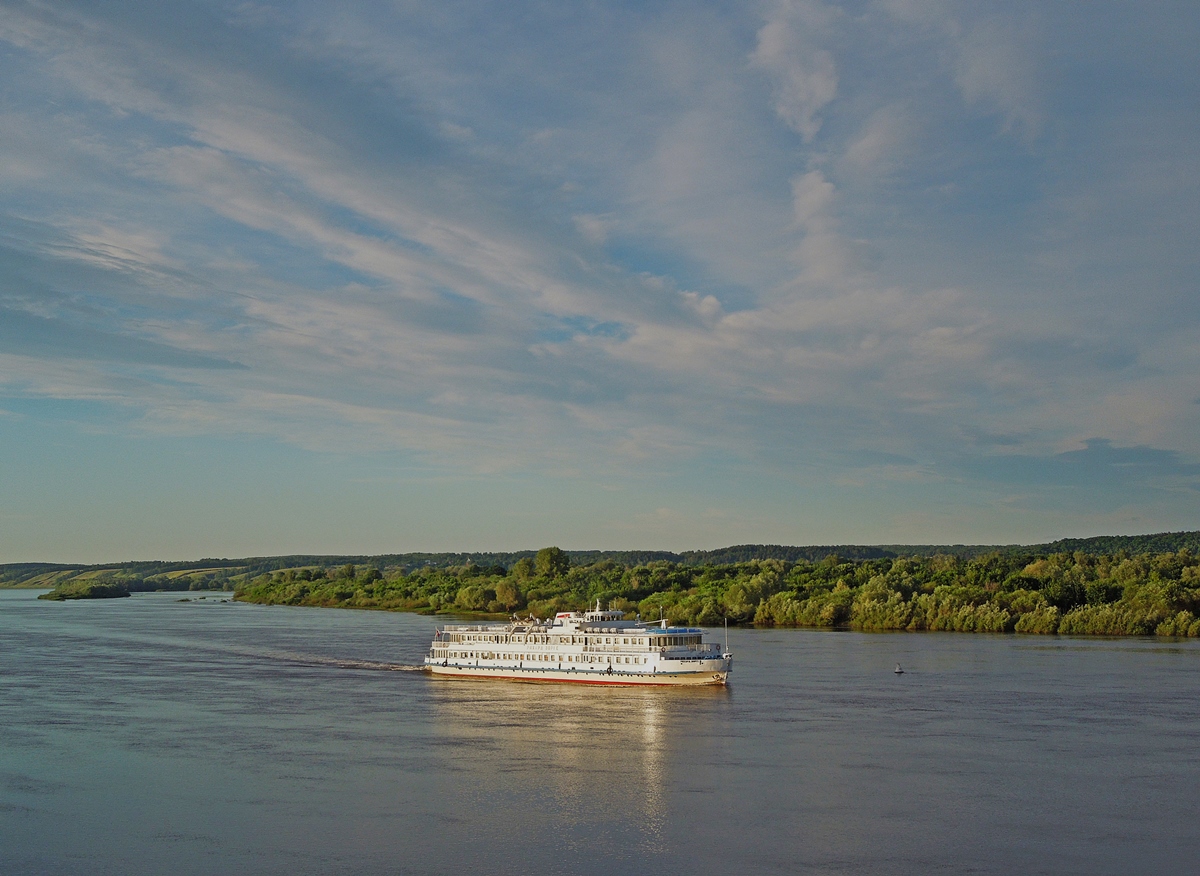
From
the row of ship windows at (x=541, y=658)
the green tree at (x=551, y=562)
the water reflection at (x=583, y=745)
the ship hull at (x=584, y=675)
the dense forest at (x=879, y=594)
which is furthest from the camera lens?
the green tree at (x=551, y=562)

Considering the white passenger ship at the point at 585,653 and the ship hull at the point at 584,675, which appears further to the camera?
the white passenger ship at the point at 585,653

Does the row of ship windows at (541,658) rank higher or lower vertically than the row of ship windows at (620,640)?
lower

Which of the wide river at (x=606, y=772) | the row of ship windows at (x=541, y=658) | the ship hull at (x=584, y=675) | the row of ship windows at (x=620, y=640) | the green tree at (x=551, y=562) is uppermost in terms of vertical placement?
the green tree at (x=551, y=562)

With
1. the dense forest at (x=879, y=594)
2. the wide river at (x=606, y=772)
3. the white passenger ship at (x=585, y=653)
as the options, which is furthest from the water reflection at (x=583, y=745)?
the dense forest at (x=879, y=594)

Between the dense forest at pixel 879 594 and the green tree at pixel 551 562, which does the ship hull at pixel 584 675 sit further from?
the green tree at pixel 551 562

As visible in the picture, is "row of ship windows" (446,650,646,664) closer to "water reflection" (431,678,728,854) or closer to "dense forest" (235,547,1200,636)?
"water reflection" (431,678,728,854)

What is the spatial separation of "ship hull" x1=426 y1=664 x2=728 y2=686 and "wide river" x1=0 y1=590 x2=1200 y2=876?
50.3 inches

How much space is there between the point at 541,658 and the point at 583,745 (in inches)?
926

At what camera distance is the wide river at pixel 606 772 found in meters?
28.8

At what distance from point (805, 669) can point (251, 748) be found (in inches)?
1504

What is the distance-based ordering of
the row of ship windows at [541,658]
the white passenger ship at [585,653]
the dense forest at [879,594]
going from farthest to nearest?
the dense forest at [879,594] → the row of ship windows at [541,658] → the white passenger ship at [585,653]

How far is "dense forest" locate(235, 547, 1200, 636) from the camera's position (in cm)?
9612

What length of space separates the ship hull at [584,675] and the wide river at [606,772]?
1277 mm

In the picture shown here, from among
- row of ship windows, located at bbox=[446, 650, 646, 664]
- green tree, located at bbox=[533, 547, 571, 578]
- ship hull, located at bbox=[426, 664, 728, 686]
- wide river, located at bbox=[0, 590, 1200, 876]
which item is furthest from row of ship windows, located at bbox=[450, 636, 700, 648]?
green tree, located at bbox=[533, 547, 571, 578]
